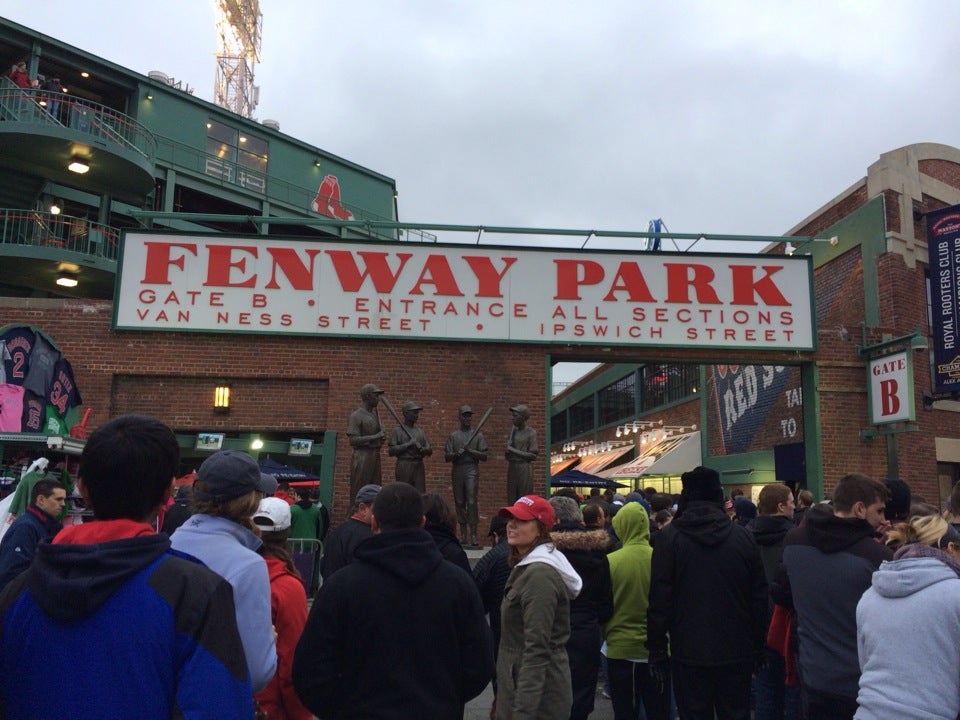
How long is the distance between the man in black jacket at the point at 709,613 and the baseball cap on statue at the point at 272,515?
228cm

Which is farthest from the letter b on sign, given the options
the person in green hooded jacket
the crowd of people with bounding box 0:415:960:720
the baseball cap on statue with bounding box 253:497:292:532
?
the baseball cap on statue with bounding box 253:497:292:532

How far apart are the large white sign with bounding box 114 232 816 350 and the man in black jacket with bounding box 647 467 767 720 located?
9.62m

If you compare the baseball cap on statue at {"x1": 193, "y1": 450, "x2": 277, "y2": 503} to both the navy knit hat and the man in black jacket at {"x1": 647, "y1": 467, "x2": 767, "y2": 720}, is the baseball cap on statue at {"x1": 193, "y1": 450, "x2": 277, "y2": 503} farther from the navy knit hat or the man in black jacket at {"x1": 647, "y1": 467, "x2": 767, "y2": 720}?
the navy knit hat

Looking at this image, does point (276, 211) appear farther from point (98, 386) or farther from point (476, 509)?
point (476, 509)

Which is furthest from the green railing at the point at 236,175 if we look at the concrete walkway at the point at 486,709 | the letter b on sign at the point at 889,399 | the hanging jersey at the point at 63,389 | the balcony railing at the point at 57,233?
the concrete walkway at the point at 486,709

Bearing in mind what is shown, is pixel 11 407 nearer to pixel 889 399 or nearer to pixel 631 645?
pixel 631 645

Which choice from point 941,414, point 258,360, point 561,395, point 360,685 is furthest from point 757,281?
point 561,395

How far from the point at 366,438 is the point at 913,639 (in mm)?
8817

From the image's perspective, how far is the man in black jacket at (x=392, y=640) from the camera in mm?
2822

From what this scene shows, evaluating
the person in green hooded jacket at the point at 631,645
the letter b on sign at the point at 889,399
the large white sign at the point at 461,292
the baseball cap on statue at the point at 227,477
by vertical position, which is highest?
the large white sign at the point at 461,292

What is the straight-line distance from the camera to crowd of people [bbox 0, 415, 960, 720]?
1.79 metres

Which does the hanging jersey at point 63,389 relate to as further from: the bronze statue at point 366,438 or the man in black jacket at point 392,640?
the man in black jacket at point 392,640

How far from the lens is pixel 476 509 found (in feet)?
39.2

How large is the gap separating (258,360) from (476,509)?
4807 millimetres
